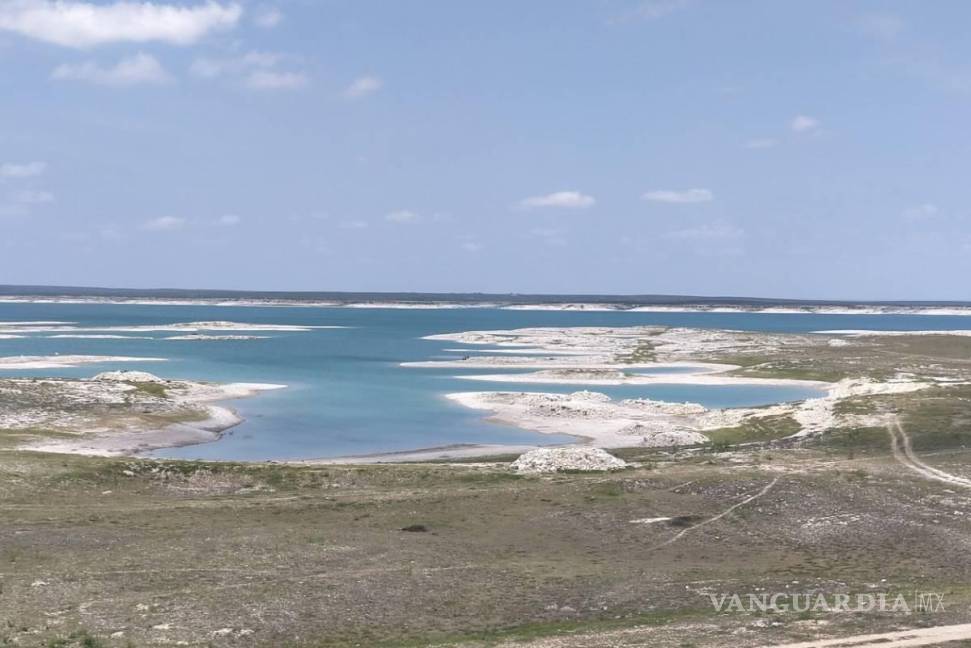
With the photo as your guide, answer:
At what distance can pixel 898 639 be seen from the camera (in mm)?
20859

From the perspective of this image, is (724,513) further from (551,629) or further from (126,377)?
(126,377)

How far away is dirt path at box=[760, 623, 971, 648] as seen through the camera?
20453mm

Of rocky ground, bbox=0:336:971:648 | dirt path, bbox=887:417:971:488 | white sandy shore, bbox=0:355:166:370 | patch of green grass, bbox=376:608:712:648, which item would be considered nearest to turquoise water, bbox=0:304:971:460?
white sandy shore, bbox=0:355:166:370

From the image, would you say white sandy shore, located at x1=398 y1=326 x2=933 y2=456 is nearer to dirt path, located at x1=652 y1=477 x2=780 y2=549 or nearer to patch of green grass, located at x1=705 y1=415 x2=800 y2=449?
patch of green grass, located at x1=705 y1=415 x2=800 y2=449

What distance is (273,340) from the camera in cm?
16638

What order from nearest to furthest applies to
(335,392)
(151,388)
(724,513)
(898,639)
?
1. (898,639)
2. (724,513)
3. (151,388)
4. (335,392)

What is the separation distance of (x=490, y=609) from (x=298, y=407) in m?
53.2

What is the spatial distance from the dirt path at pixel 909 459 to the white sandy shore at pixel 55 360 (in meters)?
86.6

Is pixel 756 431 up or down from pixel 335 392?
up

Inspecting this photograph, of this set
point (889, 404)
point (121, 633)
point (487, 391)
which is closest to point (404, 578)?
point (121, 633)

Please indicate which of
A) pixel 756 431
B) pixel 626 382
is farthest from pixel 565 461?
pixel 626 382

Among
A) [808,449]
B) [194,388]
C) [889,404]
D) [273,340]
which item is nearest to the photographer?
[808,449]

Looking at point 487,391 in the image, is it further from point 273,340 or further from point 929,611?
point 273,340

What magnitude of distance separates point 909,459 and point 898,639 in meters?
29.3
